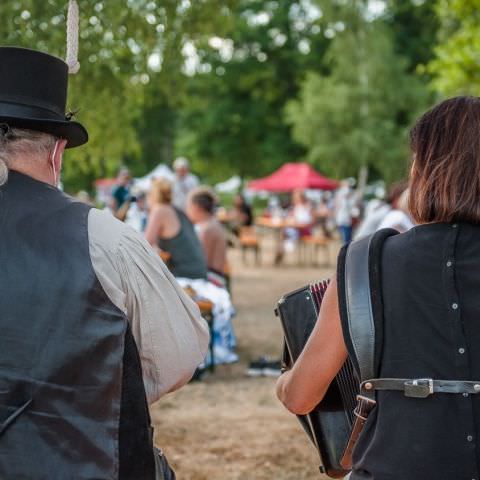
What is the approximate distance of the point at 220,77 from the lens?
45.2m

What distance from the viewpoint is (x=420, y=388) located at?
1.92m

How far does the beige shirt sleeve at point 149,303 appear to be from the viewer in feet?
6.99

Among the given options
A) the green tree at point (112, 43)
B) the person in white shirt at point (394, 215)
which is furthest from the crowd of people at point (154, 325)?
the person in white shirt at point (394, 215)

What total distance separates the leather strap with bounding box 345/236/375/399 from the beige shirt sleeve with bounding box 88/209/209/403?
518 millimetres

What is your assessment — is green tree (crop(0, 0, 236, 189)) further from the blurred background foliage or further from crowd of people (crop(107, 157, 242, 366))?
the blurred background foliage

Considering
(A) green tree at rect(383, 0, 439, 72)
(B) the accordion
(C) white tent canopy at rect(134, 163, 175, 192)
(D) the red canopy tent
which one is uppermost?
(A) green tree at rect(383, 0, 439, 72)

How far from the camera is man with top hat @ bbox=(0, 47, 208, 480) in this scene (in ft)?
6.68

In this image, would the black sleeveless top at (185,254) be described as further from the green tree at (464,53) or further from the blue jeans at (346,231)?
the blue jeans at (346,231)

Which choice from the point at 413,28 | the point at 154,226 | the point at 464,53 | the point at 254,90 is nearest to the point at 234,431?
the point at 154,226

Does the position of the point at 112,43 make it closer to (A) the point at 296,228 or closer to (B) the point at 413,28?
(A) the point at 296,228

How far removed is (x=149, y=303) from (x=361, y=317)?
0.56m

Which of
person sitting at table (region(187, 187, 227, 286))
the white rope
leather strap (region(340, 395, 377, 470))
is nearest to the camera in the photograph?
leather strap (region(340, 395, 377, 470))

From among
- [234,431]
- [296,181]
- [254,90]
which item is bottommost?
[234,431]

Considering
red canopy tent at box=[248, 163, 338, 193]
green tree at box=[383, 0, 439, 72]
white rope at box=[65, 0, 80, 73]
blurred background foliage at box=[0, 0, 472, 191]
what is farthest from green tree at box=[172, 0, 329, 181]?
white rope at box=[65, 0, 80, 73]
